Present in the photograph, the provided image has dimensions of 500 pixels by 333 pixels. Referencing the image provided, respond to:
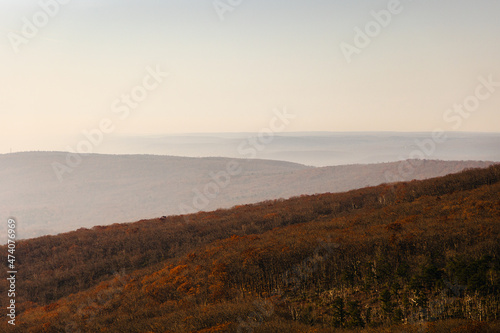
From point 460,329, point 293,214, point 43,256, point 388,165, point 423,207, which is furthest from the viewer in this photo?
point 388,165

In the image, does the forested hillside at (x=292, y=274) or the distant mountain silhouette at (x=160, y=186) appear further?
the distant mountain silhouette at (x=160, y=186)

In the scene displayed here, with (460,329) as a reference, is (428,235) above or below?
above

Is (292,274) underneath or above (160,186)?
underneath

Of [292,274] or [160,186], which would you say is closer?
[292,274]

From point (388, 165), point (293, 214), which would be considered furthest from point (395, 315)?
point (388, 165)

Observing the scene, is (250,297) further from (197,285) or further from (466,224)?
(466,224)

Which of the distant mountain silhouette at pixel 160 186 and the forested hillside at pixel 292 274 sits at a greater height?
the distant mountain silhouette at pixel 160 186

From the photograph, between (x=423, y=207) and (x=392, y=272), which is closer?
(x=392, y=272)

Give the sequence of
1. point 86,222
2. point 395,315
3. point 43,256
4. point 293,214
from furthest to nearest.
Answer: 1. point 86,222
2. point 293,214
3. point 43,256
4. point 395,315
